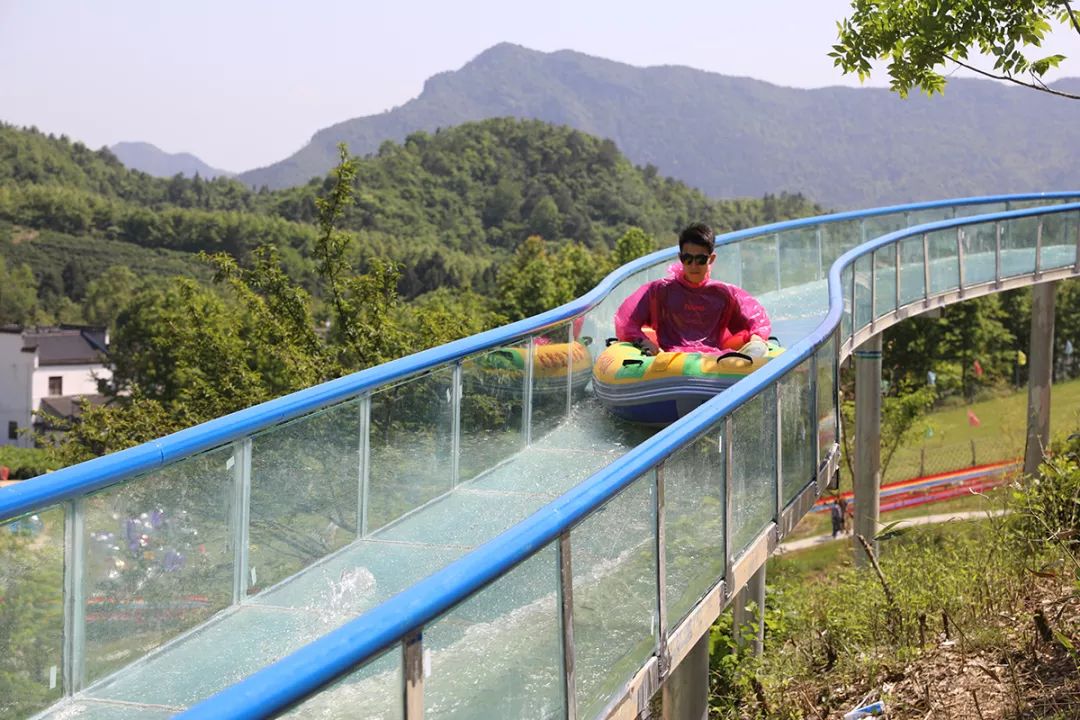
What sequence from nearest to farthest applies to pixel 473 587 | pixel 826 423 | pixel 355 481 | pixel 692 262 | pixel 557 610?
pixel 473 587, pixel 557 610, pixel 355 481, pixel 826 423, pixel 692 262

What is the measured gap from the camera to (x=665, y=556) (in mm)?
5176

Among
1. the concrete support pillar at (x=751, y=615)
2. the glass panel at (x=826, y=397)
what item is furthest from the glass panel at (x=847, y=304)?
the glass panel at (x=826, y=397)

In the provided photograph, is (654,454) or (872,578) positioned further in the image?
(872,578)

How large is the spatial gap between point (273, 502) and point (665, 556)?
1821 mm

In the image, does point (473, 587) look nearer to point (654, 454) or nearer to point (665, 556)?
point (654, 454)

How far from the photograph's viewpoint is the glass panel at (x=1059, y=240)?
1802cm

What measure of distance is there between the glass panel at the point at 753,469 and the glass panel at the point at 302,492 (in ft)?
6.11

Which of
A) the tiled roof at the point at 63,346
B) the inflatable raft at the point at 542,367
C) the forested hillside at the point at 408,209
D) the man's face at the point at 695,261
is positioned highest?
the forested hillside at the point at 408,209

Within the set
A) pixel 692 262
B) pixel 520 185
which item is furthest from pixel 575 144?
pixel 692 262

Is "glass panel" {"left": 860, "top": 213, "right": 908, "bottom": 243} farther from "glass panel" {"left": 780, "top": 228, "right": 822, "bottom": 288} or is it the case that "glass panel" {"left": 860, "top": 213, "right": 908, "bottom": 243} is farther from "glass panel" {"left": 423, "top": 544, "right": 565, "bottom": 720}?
"glass panel" {"left": 423, "top": 544, "right": 565, "bottom": 720}

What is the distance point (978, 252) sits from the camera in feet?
54.2

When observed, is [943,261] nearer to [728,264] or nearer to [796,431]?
[728,264]

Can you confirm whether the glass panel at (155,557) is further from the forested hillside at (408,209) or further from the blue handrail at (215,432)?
the forested hillside at (408,209)

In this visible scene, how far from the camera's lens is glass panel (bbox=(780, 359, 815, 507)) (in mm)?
7149
